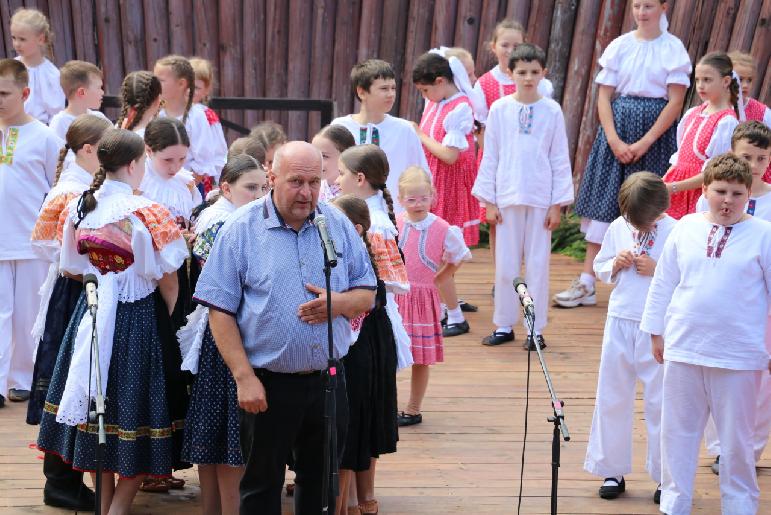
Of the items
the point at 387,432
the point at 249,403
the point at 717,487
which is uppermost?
the point at 249,403

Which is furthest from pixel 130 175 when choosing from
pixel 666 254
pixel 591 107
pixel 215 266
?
pixel 591 107

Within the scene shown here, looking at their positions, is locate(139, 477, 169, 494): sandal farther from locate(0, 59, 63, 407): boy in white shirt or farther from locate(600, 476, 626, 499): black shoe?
locate(600, 476, 626, 499): black shoe

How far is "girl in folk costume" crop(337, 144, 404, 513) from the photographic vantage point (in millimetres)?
5258

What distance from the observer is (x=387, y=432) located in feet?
17.3

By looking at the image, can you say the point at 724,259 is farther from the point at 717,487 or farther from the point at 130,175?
the point at 130,175

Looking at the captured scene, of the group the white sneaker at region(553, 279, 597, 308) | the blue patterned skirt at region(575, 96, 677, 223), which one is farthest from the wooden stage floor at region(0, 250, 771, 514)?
the blue patterned skirt at region(575, 96, 677, 223)

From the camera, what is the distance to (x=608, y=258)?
18.9 ft

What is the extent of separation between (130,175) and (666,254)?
7.33ft

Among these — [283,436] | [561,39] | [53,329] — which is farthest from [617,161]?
[283,436]

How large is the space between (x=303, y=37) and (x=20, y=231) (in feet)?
14.7

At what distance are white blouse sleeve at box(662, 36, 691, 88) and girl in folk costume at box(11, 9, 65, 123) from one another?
414 centimetres

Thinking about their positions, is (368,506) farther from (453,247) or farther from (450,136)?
(450,136)

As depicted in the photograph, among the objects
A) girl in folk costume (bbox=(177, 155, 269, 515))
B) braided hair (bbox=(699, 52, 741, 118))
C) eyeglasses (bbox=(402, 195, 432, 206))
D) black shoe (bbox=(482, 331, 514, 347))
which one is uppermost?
braided hair (bbox=(699, 52, 741, 118))

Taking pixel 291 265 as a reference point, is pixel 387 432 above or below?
below
